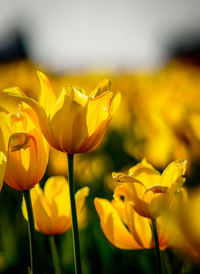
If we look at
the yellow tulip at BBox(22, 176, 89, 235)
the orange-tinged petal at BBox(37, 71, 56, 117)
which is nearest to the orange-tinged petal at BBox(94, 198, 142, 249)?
the yellow tulip at BBox(22, 176, 89, 235)

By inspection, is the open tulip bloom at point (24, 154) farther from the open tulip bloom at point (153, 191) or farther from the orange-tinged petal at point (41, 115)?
the open tulip bloom at point (153, 191)

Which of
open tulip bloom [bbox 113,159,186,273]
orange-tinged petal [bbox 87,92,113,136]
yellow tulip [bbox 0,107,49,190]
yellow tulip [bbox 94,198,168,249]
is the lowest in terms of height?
yellow tulip [bbox 94,198,168,249]

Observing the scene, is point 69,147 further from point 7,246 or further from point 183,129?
point 7,246

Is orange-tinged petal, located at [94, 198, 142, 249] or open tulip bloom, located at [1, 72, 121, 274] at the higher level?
open tulip bloom, located at [1, 72, 121, 274]

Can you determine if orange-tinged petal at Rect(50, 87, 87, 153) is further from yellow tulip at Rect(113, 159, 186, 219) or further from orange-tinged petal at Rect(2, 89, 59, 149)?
yellow tulip at Rect(113, 159, 186, 219)

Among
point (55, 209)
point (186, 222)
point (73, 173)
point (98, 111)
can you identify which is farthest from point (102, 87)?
point (186, 222)

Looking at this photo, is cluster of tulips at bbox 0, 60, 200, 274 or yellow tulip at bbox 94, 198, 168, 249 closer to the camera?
cluster of tulips at bbox 0, 60, 200, 274

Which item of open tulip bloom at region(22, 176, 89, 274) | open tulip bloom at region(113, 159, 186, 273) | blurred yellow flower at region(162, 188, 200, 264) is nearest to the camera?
blurred yellow flower at region(162, 188, 200, 264)

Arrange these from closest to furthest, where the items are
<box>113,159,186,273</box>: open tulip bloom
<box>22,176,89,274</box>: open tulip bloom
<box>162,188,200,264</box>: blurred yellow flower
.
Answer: <box>162,188,200,264</box>: blurred yellow flower → <box>113,159,186,273</box>: open tulip bloom → <box>22,176,89,274</box>: open tulip bloom
